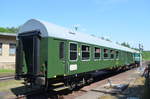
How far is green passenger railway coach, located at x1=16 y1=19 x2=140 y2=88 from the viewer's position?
8.23 metres

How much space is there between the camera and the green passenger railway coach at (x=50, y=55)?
823cm

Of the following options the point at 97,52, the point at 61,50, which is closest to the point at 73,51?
the point at 61,50

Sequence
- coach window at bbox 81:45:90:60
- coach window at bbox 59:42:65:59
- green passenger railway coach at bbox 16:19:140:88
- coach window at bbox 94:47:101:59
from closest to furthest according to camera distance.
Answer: green passenger railway coach at bbox 16:19:140:88, coach window at bbox 59:42:65:59, coach window at bbox 81:45:90:60, coach window at bbox 94:47:101:59

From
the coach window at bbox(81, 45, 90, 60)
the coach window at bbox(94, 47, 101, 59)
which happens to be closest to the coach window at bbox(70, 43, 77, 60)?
the coach window at bbox(81, 45, 90, 60)

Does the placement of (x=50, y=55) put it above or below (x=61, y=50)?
below

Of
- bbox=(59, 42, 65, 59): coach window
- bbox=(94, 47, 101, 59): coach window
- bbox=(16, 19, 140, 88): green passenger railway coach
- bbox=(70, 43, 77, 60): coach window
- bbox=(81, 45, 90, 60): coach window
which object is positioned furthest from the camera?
bbox=(94, 47, 101, 59): coach window

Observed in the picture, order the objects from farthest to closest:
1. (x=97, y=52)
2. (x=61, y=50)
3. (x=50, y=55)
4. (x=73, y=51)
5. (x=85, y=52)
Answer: (x=97, y=52), (x=85, y=52), (x=73, y=51), (x=61, y=50), (x=50, y=55)

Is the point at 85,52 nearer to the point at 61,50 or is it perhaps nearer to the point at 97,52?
the point at 97,52

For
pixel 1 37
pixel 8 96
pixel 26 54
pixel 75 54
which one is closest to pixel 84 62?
pixel 75 54

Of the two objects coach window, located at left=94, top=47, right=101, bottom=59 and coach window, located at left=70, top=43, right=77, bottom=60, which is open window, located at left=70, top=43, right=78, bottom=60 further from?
coach window, located at left=94, top=47, right=101, bottom=59

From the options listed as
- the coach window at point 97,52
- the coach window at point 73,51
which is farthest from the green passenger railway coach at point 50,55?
the coach window at point 97,52

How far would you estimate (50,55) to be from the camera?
8234 millimetres

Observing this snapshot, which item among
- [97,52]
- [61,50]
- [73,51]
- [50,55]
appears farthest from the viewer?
[97,52]

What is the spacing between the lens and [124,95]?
898 cm
